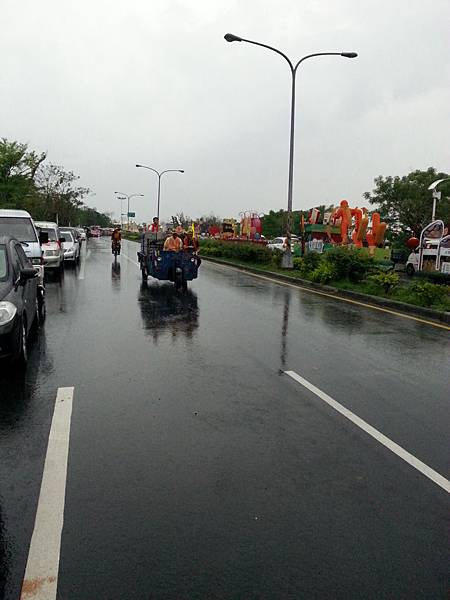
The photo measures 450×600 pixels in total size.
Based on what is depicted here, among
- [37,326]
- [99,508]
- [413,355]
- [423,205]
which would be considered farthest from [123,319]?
[423,205]

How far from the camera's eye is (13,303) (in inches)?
240

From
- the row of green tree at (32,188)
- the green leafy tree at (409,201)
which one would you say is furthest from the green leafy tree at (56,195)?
the green leafy tree at (409,201)

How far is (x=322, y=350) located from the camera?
26.4 feet

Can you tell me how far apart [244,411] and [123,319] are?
548 centimetres

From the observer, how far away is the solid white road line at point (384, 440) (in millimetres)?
3914

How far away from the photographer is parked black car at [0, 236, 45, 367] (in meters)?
5.74

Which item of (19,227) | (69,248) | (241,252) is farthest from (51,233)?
(241,252)

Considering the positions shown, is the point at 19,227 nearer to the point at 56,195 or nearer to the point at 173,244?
A: the point at 173,244

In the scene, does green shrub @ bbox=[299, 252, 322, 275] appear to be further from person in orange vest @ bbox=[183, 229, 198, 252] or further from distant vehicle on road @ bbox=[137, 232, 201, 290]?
distant vehicle on road @ bbox=[137, 232, 201, 290]

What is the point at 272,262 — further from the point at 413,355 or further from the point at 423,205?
the point at 423,205

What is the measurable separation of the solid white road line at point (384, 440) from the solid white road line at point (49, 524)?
8.50 feet

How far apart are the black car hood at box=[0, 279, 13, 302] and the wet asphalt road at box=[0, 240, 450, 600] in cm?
96

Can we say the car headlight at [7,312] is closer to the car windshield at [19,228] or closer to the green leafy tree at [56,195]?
the car windshield at [19,228]

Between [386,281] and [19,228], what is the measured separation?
957cm
